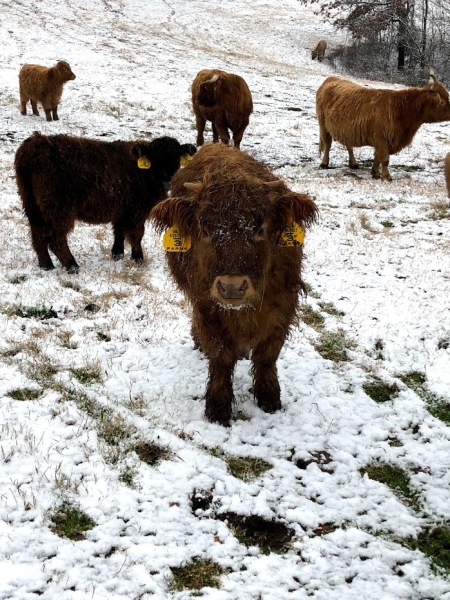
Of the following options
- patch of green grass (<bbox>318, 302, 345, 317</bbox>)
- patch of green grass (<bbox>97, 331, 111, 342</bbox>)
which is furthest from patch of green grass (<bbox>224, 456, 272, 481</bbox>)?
patch of green grass (<bbox>318, 302, 345, 317</bbox>)

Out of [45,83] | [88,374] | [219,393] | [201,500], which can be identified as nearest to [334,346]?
[219,393]

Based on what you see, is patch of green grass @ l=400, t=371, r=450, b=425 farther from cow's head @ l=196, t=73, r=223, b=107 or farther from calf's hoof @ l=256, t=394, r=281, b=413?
cow's head @ l=196, t=73, r=223, b=107

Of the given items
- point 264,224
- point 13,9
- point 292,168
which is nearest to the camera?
point 264,224

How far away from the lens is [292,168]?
41.0ft

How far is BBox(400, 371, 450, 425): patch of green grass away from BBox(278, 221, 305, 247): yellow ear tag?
6.15 ft

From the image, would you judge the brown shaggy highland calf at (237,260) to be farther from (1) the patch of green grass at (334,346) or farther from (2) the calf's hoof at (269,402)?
(1) the patch of green grass at (334,346)

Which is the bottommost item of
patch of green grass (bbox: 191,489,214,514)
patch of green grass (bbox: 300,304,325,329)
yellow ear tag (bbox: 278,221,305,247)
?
patch of green grass (bbox: 191,489,214,514)

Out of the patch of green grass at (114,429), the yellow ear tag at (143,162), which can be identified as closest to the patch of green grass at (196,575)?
the patch of green grass at (114,429)

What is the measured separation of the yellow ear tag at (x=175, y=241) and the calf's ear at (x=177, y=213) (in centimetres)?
6

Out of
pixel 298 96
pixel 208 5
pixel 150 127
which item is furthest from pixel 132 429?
pixel 208 5

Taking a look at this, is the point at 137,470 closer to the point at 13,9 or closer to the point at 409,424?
the point at 409,424

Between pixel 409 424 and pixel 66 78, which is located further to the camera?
pixel 66 78

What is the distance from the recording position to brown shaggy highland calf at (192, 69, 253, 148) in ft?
39.3

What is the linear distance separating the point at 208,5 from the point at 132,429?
42.4 metres
